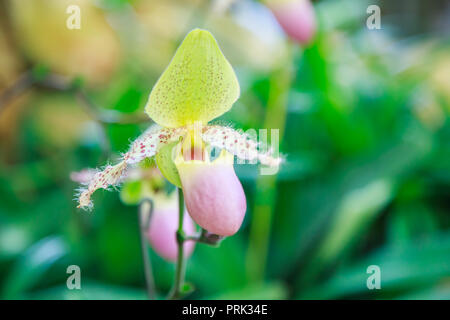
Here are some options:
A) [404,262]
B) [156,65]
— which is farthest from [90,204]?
[156,65]

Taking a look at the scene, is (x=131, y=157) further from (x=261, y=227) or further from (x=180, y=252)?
(x=261, y=227)

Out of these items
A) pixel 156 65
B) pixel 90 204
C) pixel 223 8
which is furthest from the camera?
pixel 156 65

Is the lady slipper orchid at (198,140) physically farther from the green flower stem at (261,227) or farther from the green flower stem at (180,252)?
the green flower stem at (261,227)

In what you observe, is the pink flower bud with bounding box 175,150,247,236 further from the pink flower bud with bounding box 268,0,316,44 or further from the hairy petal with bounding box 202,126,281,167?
the pink flower bud with bounding box 268,0,316,44

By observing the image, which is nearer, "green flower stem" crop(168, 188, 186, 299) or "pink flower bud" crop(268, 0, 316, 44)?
"green flower stem" crop(168, 188, 186, 299)

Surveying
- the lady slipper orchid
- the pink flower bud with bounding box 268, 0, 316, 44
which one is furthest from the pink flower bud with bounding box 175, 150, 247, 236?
the pink flower bud with bounding box 268, 0, 316, 44

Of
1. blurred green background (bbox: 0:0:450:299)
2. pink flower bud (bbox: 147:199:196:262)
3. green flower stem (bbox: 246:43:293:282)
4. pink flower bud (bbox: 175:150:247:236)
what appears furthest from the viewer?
green flower stem (bbox: 246:43:293:282)

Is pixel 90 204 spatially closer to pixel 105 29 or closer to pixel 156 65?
pixel 156 65

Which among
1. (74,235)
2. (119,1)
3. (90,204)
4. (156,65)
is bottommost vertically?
(90,204)
